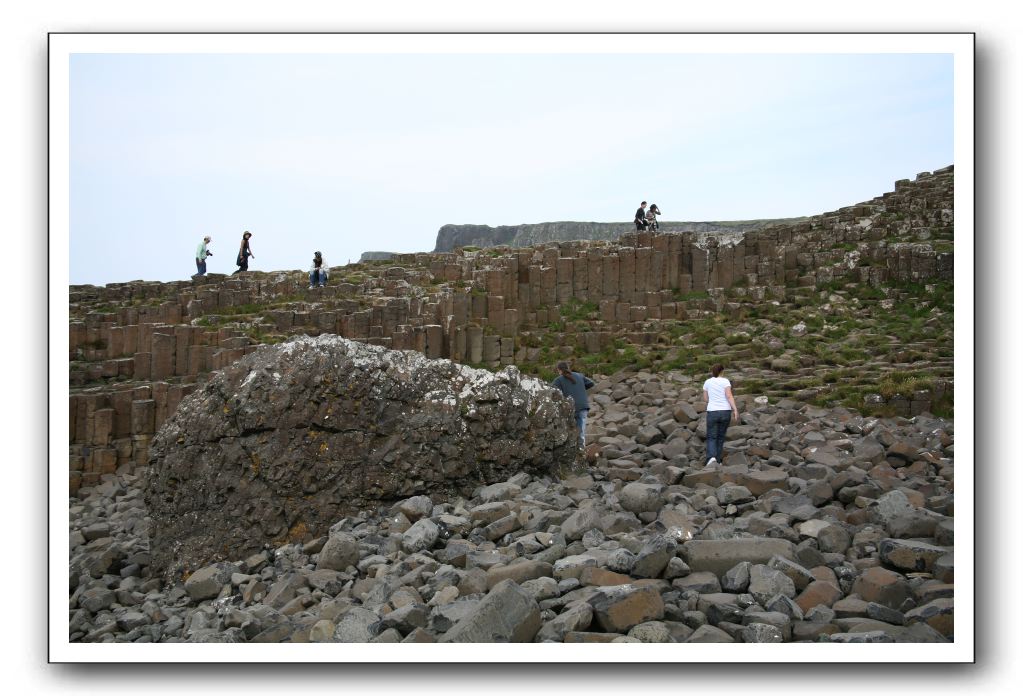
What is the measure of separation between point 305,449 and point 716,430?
15.4ft

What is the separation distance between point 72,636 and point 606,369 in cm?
1385

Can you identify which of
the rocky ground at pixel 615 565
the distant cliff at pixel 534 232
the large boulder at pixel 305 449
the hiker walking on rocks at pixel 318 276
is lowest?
the rocky ground at pixel 615 565

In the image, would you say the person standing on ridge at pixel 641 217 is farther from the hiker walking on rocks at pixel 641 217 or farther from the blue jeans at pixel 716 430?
the blue jeans at pixel 716 430

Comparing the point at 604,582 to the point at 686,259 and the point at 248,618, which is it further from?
the point at 686,259

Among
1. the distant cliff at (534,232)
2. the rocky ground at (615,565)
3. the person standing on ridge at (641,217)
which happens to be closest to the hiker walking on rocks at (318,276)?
the person standing on ridge at (641,217)

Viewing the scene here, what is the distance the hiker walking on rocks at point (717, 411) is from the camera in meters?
10.3

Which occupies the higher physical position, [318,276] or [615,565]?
[318,276]

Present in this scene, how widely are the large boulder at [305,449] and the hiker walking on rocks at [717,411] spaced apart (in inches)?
97.1

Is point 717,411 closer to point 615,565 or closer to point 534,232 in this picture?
point 615,565

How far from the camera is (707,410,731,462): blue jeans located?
409 inches

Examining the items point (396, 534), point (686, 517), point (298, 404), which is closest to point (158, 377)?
point (298, 404)

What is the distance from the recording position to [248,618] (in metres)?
6.93

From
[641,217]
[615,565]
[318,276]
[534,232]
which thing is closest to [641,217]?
[641,217]

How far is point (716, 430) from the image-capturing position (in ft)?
34.6
